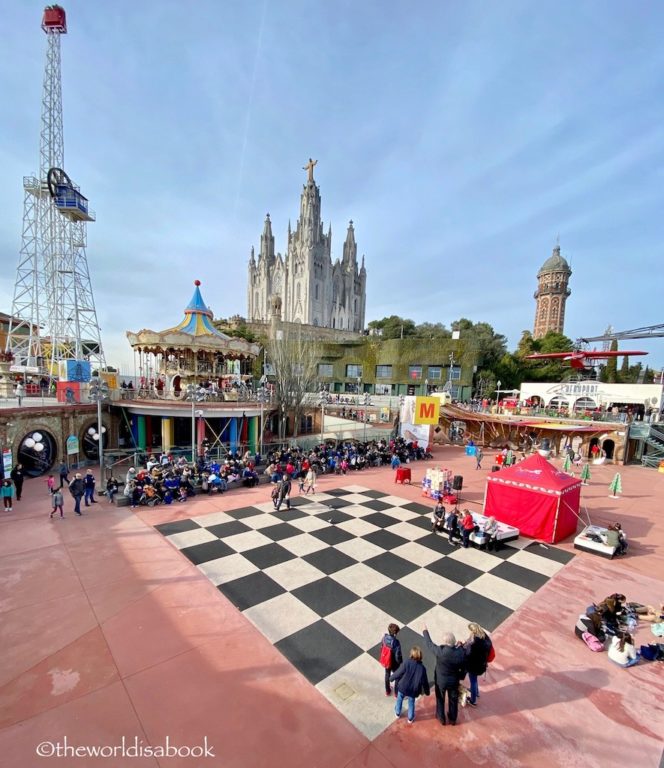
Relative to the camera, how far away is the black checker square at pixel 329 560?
830 centimetres

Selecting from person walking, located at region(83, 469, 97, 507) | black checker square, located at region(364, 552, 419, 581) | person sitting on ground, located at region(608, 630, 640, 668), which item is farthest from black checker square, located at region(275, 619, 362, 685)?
person walking, located at region(83, 469, 97, 507)

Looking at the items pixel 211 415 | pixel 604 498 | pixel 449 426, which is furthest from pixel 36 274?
pixel 604 498

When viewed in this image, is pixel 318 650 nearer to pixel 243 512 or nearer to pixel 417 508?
pixel 243 512

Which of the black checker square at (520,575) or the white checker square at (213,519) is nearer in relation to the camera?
the black checker square at (520,575)

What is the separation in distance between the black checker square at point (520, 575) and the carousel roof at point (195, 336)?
18054 mm

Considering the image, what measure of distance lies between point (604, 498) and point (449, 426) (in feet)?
49.4

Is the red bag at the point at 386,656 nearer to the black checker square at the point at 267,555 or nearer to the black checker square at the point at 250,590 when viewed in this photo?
the black checker square at the point at 250,590

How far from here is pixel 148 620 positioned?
20.6 ft

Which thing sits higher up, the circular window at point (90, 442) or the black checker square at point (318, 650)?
the circular window at point (90, 442)

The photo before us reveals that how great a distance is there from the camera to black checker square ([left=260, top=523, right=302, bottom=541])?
9866 mm

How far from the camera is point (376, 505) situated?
42.1ft

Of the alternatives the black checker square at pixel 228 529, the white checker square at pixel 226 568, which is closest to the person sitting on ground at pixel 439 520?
the white checker square at pixel 226 568

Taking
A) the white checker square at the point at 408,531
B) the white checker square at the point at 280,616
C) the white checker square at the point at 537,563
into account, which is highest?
the white checker square at the point at 280,616

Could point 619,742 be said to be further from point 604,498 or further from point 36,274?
point 36,274
